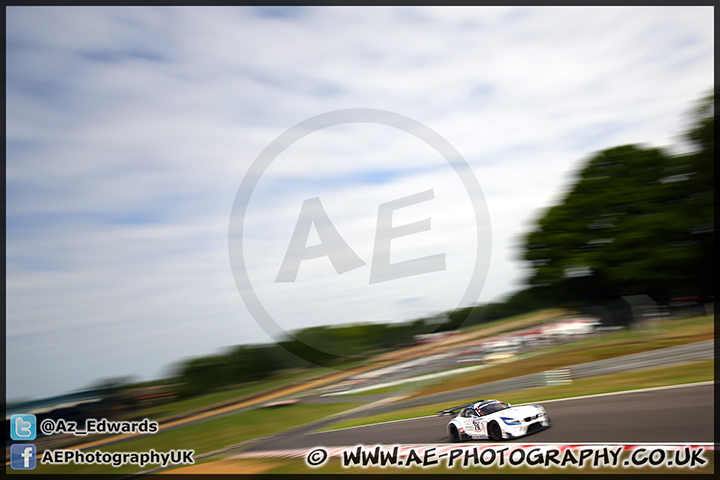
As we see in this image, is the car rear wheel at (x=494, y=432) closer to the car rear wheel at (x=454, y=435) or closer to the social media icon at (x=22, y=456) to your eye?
the car rear wheel at (x=454, y=435)

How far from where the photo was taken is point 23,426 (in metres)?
11.7

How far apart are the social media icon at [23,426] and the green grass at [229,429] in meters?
1.89

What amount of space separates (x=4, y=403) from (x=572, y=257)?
2212 cm

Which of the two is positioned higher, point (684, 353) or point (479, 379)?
point (684, 353)

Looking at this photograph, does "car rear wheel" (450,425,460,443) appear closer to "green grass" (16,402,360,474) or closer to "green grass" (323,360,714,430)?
"green grass" (323,360,714,430)

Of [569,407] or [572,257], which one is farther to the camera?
[572,257]

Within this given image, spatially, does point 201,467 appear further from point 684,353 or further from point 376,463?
point 684,353

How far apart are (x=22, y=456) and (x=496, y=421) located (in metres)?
11.3

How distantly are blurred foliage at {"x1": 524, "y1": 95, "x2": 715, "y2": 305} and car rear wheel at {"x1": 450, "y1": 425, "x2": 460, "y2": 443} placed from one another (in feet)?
45.7

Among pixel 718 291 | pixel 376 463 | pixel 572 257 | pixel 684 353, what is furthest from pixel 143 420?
pixel 718 291

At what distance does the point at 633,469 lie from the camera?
721 cm

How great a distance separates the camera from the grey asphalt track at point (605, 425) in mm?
8344

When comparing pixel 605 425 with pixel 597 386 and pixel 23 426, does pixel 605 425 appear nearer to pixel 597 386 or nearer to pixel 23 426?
pixel 597 386

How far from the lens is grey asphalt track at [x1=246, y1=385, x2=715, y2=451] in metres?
8.34
